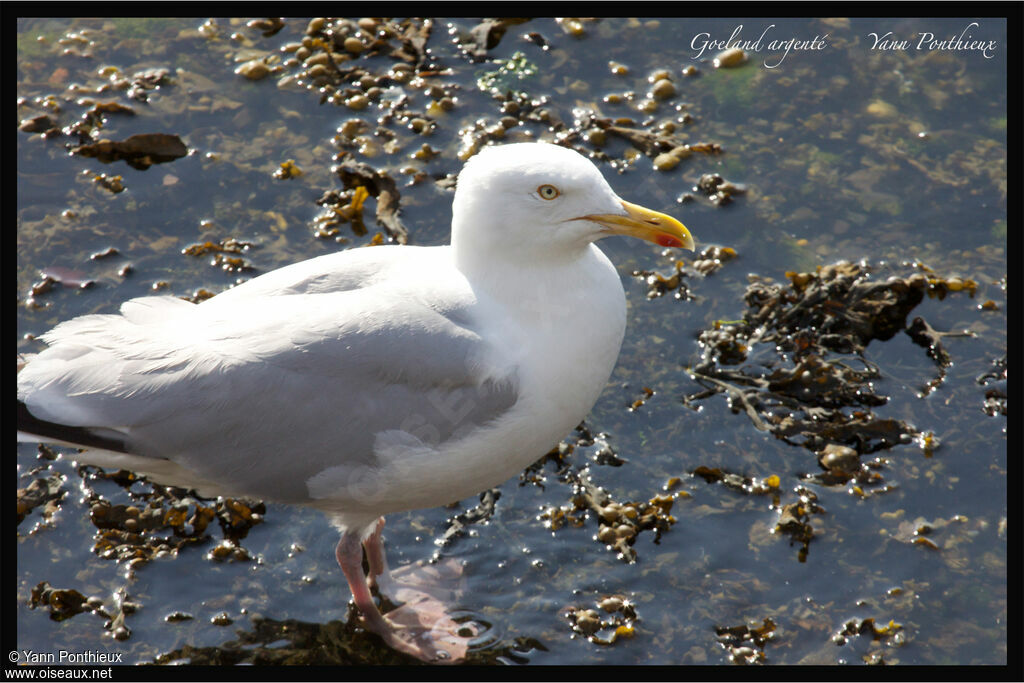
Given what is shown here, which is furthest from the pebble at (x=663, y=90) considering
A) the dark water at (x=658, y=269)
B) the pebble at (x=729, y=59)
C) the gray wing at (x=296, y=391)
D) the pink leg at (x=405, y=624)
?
the pink leg at (x=405, y=624)

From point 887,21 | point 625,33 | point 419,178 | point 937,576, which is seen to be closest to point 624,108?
point 625,33

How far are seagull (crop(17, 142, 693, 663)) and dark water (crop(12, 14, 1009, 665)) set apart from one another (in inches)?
35.9

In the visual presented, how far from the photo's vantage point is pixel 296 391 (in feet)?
14.4

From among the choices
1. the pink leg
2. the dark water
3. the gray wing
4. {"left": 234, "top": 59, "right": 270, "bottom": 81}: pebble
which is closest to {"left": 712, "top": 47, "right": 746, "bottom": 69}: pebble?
the dark water

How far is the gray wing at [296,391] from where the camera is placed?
171 inches

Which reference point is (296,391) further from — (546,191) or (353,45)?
(353,45)

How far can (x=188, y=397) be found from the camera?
4406 mm

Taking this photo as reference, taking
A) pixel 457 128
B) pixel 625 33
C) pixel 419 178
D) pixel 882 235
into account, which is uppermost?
pixel 625 33

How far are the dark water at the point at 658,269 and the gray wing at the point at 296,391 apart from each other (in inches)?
43.0

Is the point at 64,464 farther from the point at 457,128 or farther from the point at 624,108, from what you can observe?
the point at 624,108

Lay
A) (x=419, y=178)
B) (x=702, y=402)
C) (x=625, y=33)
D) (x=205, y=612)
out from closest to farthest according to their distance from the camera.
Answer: (x=205, y=612) < (x=702, y=402) < (x=419, y=178) < (x=625, y=33)

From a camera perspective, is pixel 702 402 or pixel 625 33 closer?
pixel 702 402

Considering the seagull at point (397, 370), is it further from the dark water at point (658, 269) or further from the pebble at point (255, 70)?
the pebble at point (255, 70)

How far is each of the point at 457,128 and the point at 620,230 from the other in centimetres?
338
